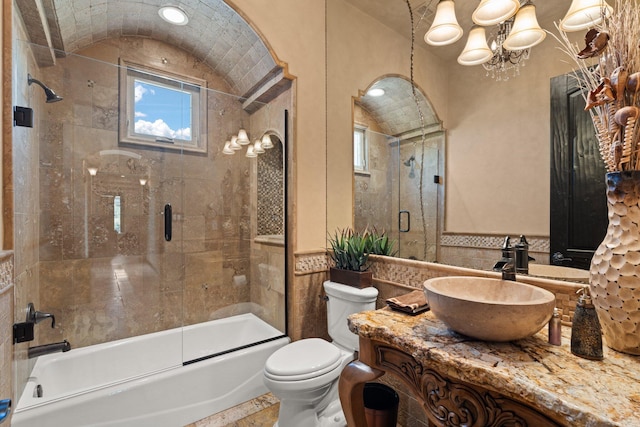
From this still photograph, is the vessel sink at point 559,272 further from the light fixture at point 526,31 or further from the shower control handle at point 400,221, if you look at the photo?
the light fixture at point 526,31

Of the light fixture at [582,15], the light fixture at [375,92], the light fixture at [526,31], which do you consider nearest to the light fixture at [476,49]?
the light fixture at [526,31]

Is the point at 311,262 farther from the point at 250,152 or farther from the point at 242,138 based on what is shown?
the point at 242,138

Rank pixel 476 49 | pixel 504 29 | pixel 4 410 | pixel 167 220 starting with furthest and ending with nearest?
pixel 167 220 → pixel 476 49 → pixel 504 29 → pixel 4 410

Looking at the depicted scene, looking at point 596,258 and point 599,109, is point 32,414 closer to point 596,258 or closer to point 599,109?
point 596,258

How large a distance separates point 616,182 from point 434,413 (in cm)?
83

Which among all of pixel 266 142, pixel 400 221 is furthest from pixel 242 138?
pixel 400 221

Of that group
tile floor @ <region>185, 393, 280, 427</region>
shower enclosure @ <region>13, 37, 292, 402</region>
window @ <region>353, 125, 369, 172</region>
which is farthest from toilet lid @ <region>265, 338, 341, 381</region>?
window @ <region>353, 125, 369, 172</region>

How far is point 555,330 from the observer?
846 mm

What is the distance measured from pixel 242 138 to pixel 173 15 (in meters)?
1.03

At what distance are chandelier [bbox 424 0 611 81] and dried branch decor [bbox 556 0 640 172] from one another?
242mm

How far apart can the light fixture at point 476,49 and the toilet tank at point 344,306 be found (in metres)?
1.36

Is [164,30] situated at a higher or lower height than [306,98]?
higher

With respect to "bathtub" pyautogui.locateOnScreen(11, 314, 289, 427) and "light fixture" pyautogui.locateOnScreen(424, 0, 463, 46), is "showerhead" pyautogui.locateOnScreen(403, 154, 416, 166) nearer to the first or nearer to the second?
"light fixture" pyautogui.locateOnScreen(424, 0, 463, 46)

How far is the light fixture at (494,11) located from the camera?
4.27 ft
